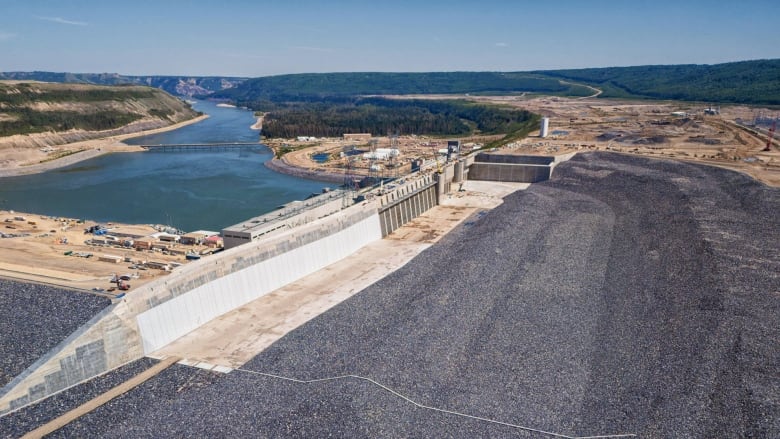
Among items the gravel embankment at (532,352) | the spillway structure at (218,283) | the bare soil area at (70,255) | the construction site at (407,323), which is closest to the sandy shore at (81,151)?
the construction site at (407,323)

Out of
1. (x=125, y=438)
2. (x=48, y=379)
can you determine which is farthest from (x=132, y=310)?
(x=125, y=438)

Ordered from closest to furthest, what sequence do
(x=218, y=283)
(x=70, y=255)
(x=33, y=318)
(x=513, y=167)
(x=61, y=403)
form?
(x=61, y=403) → (x=33, y=318) → (x=218, y=283) → (x=70, y=255) → (x=513, y=167)

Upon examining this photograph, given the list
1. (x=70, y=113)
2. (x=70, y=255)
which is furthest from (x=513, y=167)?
(x=70, y=113)

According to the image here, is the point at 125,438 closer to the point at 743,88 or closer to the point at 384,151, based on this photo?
the point at 384,151

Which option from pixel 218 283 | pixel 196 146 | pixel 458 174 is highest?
pixel 196 146

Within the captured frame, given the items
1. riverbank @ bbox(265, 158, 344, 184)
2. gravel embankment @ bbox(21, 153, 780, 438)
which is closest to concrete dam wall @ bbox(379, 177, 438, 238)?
gravel embankment @ bbox(21, 153, 780, 438)

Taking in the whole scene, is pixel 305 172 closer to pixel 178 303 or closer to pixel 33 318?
pixel 178 303
